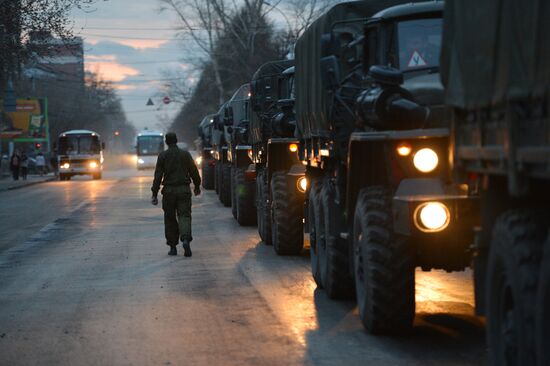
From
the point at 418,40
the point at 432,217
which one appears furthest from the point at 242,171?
the point at 432,217

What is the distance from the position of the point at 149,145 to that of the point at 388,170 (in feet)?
252

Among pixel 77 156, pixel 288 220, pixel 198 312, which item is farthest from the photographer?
pixel 77 156

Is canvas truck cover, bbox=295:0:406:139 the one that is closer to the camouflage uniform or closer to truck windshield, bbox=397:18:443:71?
truck windshield, bbox=397:18:443:71

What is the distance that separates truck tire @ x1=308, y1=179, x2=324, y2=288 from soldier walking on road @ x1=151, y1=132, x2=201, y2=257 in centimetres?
396

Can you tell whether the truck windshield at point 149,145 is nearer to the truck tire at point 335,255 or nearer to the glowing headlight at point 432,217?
the truck tire at point 335,255

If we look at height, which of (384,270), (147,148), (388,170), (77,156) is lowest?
(147,148)

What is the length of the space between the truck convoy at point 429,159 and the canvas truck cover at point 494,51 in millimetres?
10

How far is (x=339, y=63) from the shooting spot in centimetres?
1104

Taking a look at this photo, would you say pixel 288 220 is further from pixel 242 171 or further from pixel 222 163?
pixel 222 163

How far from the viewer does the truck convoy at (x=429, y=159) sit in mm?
5531

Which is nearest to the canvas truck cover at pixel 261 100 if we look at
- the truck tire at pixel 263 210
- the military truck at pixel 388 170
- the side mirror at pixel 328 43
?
the truck tire at pixel 263 210

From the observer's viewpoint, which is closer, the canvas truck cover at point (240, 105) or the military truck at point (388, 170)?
the military truck at point (388, 170)

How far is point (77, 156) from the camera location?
65000mm

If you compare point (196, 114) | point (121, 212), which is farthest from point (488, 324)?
point (196, 114)
